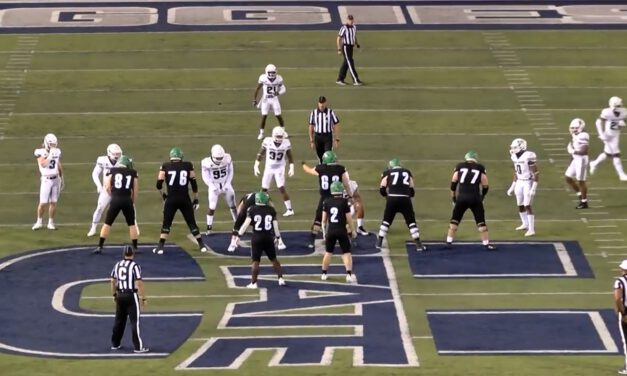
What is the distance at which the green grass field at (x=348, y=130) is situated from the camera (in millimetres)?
26469

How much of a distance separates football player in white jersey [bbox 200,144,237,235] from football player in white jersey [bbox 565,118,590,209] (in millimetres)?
6173

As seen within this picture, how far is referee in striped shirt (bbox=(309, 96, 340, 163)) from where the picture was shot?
3301 cm

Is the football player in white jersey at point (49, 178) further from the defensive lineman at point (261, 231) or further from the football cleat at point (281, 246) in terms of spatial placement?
the defensive lineman at point (261, 231)

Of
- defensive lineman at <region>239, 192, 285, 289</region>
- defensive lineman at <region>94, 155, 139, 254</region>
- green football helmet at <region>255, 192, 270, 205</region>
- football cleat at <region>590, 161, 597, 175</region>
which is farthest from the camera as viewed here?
football cleat at <region>590, 161, 597, 175</region>

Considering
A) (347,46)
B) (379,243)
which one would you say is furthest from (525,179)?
(347,46)

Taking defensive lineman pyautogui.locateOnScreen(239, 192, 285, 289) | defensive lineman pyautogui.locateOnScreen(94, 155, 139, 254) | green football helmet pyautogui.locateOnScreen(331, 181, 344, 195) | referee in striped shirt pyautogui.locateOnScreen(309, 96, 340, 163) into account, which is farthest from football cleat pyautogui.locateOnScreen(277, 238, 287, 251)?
referee in striped shirt pyautogui.locateOnScreen(309, 96, 340, 163)

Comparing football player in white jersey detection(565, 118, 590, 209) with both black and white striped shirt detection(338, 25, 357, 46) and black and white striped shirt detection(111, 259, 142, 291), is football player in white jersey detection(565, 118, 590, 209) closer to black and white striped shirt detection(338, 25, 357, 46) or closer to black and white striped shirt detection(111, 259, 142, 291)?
black and white striped shirt detection(338, 25, 357, 46)

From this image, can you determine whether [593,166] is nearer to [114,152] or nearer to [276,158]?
[276,158]

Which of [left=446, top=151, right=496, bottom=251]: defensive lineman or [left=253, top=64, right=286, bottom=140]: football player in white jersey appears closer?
[left=446, top=151, right=496, bottom=251]: defensive lineman

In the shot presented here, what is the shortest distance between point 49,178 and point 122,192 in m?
2.32

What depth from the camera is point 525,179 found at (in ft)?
98.3

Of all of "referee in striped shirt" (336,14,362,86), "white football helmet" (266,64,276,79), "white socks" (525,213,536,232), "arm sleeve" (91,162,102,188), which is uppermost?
"referee in striped shirt" (336,14,362,86)

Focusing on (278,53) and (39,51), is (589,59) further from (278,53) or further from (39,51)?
(39,51)

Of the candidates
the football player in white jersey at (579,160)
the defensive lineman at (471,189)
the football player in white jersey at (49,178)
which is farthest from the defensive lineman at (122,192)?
the football player in white jersey at (579,160)
